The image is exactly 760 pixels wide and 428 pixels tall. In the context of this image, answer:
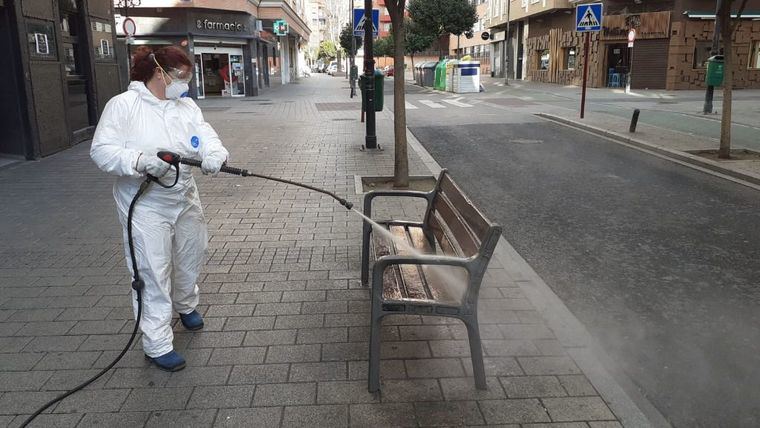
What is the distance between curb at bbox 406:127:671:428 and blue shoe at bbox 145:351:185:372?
2.22m

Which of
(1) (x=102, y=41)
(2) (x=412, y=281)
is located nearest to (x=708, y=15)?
(1) (x=102, y=41)

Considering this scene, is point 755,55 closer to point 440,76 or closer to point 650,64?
point 650,64

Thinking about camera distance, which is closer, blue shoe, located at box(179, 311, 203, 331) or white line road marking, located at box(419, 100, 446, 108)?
blue shoe, located at box(179, 311, 203, 331)

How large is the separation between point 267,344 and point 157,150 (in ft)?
4.27

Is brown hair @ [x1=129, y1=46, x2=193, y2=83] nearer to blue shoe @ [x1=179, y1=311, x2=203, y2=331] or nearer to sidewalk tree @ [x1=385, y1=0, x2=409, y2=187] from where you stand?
blue shoe @ [x1=179, y1=311, x2=203, y2=331]

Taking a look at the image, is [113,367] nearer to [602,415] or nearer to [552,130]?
[602,415]

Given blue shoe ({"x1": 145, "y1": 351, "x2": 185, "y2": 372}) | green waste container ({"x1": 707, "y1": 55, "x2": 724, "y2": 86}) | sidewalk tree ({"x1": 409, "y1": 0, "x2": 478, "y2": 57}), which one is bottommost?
blue shoe ({"x1": 145, "y1": 351, "x2": 185, "y2": 372})

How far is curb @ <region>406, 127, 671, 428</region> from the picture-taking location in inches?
122

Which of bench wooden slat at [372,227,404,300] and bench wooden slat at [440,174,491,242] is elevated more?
bench wooden slat at [440,174,491,242]

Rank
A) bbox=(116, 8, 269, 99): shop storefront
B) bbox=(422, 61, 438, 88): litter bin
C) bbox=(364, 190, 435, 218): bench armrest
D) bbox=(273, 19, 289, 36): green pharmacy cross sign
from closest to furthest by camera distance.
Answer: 1. bbox=(364, 190, 435, 218): bench armrest
2. bbox=(116, 8, 269, 99): shop storefront
3. bbox=(273, 19, 289, 36): green pharmacy cross sign
4. bbox=(422, 61, 438, 88): litter bin

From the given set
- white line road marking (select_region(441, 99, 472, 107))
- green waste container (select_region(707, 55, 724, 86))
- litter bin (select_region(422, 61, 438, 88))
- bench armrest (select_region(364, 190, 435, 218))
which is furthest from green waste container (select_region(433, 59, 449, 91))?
bench armrest (select_region(364, 190, 435, 218))

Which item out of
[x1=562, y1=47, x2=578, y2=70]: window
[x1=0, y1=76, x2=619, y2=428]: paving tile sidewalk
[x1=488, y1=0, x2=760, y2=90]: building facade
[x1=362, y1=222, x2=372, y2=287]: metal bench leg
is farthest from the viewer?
[x1=562, y1=47, x2=578, y2=70]: window

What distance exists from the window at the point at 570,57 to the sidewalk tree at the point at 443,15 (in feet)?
25.2

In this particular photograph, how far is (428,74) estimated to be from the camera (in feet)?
121
